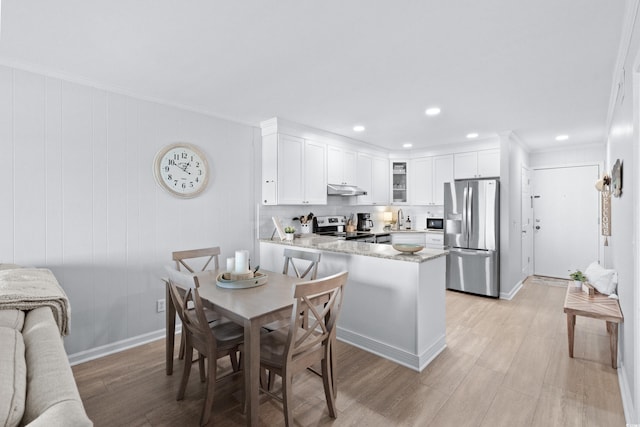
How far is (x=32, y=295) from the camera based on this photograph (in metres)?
1.70

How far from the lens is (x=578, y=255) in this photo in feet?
18.0

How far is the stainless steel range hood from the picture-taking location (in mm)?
4648

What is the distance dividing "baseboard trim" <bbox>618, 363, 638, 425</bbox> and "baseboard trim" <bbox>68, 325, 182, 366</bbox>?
3.62 metres

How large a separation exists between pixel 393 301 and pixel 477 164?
336 cm

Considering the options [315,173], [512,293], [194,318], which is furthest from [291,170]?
[512,293]

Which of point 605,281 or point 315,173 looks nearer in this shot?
point 605,281

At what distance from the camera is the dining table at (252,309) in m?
1.75

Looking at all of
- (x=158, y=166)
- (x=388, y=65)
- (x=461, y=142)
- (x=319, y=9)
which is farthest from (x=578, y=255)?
(x=158, y=166)

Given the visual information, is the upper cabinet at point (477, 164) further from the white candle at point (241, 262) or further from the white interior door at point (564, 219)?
the white candle at point (241, 262)

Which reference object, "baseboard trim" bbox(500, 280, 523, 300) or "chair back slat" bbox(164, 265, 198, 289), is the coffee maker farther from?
"chair back slat" bbox(164, 265, 198, 289)

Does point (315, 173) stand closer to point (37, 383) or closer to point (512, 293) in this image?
point (512, 293)

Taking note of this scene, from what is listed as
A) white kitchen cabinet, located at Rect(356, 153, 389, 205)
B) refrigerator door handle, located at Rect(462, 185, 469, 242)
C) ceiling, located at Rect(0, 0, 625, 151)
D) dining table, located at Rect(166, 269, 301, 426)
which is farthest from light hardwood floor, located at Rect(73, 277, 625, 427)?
white kitchen cabinet, located at Rect(356, 153, 389, 205)

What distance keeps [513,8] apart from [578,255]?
5372 millimetres

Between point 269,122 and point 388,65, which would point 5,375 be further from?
point 269,122
